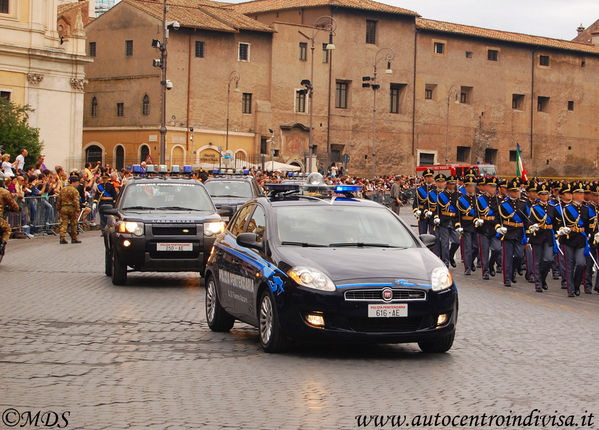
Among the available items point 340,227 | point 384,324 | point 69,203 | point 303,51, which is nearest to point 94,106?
point 303,51

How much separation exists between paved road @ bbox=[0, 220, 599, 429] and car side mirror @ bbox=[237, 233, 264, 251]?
0.97m

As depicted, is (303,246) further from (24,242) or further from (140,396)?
(24,242)

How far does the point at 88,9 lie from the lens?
101562 millimetres

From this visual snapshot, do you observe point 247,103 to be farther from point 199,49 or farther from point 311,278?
point 311,278

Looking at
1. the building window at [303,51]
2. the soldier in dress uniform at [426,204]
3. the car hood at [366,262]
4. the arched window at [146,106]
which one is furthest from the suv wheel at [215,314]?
the building window at [303,51]

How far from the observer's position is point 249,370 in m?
9.55

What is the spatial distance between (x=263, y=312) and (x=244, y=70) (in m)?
A: 70.2

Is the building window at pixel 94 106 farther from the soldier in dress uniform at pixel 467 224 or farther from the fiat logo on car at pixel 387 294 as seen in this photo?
the fiat logo on car at pixel 387 294

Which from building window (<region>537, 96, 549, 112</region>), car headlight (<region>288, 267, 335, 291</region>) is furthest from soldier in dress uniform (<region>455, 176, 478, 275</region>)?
building window (<region>537, 96, 549, 112</region>)

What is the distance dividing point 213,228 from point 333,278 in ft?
26.6

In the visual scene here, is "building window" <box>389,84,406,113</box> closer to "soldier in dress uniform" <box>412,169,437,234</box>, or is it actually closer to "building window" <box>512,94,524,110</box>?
"building window" <box>512,94,524,110</box>

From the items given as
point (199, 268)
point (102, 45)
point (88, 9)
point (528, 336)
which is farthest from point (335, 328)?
point (88, 9)

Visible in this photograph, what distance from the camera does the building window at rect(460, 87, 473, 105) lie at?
302ft

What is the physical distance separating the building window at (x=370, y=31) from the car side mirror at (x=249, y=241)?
76353 mm
